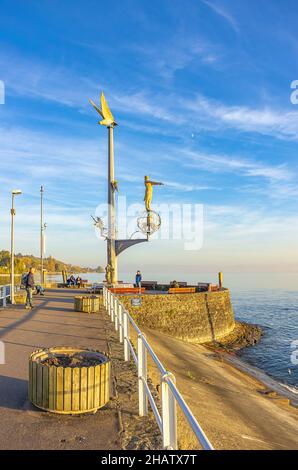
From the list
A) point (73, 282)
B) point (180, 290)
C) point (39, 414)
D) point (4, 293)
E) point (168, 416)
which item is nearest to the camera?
point (168, 416)

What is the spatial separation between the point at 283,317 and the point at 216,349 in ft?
68.7

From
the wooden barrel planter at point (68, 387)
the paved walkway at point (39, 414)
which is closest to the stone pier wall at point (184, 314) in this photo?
the paved walkway at point (39, 414)

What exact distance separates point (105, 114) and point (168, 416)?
28479mm

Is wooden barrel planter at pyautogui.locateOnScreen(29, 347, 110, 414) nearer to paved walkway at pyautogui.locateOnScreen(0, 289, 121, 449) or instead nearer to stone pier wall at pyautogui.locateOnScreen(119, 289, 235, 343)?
paved walkway at pyautogui.locateOnScreen(0, 289, 121, 449)

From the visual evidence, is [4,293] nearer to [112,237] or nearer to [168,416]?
[112,237]

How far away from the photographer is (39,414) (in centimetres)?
514

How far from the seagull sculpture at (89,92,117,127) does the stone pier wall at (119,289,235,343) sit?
1524cm

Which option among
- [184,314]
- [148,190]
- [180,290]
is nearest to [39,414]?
[184,314]

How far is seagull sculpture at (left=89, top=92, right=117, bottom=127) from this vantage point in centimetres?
2909

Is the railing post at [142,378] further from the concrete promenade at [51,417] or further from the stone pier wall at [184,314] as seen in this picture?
the stone pier wall at [184,314]

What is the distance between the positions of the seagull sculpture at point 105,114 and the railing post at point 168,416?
28025 millimetres

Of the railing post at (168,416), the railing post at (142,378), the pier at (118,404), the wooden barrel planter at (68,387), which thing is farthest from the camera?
the railing post at (142,378)

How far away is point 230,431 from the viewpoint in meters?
6.73

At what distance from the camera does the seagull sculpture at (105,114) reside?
29.1 meters
